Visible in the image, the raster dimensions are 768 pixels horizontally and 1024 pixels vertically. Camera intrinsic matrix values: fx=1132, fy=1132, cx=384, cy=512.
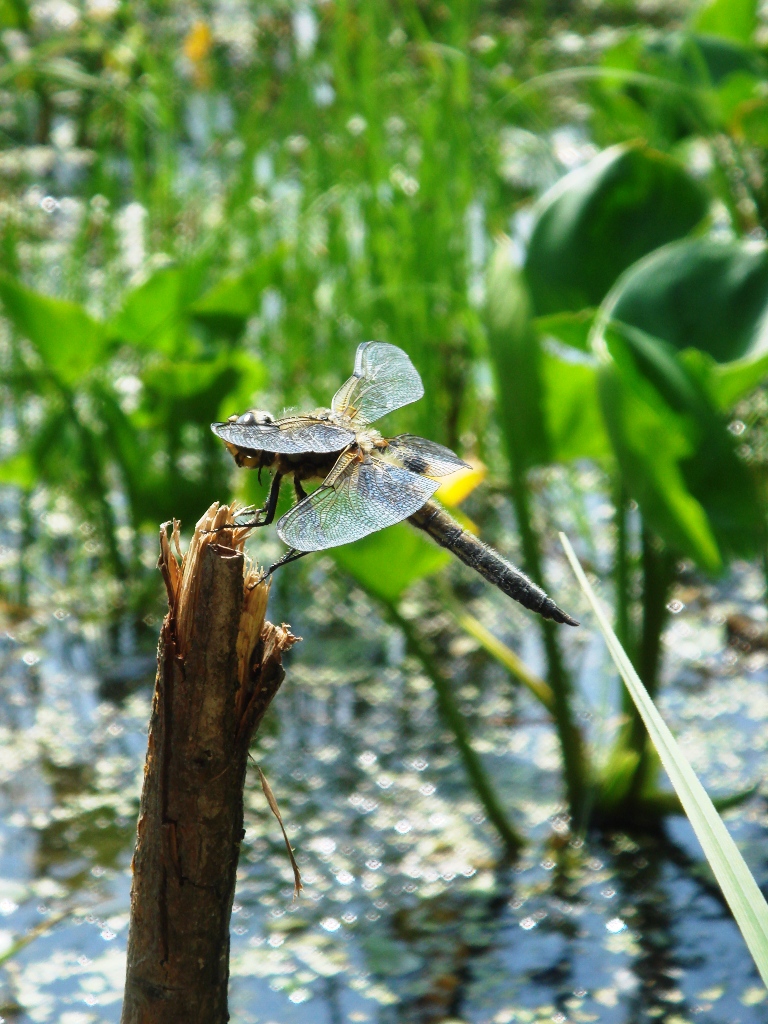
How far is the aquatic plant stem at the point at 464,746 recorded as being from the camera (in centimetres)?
174

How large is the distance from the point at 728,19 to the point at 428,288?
73.5 inches

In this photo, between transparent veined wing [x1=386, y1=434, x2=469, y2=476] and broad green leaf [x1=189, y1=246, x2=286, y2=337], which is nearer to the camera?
transparent veined wing [x1=386, y1=434, x2=469, y2=476]

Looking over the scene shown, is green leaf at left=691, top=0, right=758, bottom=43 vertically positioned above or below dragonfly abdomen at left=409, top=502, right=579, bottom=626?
above

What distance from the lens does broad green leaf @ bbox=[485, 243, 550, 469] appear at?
63.4 inches

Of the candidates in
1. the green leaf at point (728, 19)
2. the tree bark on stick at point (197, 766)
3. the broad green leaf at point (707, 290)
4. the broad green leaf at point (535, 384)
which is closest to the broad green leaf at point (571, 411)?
the broad green leaf at point (535, 384)

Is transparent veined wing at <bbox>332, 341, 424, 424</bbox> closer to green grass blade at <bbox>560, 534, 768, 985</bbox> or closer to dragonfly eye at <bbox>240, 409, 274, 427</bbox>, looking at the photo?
dragonfly eye at <bbox>240, 409, 274, 427</bbox>

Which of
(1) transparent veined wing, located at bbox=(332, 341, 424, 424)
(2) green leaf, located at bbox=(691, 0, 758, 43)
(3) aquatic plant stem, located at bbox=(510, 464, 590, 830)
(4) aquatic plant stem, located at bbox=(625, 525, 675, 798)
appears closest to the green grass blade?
(1) transparent veined wing, located at bbox=(332, 341, 424, 424)

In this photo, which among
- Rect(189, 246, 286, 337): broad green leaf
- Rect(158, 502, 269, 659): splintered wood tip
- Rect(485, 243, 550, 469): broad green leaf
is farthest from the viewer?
Rect(189, 246, 286, 337): broad green leaf

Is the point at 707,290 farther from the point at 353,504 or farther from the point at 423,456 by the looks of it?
the point at 353,504

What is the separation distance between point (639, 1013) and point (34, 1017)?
832 mm

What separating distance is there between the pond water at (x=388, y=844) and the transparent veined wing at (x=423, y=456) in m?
0.67

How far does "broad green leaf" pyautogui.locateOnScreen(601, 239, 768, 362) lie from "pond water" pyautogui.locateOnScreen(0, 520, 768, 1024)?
66cm

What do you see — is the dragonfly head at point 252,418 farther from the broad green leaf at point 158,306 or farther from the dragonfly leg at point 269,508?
the broad green leaf at point 158,306

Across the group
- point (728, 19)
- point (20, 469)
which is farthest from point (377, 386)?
point (728, 19)
